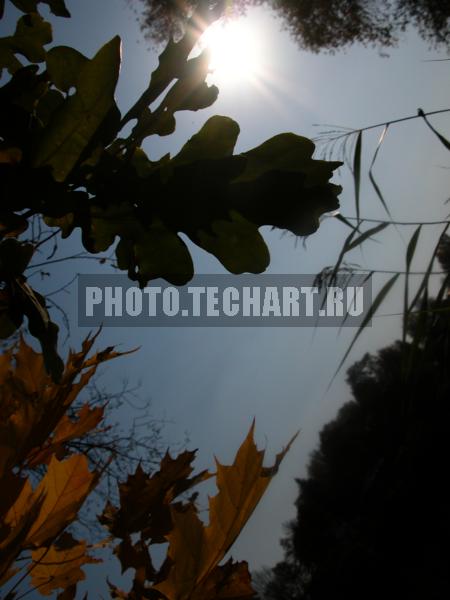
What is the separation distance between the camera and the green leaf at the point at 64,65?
339 millimetres

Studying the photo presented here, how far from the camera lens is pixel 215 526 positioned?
0.38m

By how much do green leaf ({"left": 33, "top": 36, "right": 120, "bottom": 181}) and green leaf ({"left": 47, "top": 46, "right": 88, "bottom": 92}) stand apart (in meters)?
0.05

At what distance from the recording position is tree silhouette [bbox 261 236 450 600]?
3.99 metres

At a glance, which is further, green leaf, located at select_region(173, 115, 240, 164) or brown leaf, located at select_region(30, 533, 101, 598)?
brown leaf, located at select_region(30, 533, 101, 598)

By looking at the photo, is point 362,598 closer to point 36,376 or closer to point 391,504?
point 391,504

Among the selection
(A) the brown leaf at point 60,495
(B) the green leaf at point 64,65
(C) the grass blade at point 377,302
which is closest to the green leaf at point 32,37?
(B) the green leaf at point 64,65

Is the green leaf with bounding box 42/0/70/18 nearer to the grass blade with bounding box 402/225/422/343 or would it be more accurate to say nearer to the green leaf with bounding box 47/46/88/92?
the green leaf with bounding box 47/46/88/92

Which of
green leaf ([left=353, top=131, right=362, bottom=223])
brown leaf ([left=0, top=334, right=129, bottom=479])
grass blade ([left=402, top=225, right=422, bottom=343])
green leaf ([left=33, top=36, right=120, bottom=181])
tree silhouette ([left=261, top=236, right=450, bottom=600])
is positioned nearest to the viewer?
green leaf ([left=33, top=36, right=120, bottom=181])

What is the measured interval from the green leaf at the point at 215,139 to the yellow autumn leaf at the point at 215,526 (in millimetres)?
237

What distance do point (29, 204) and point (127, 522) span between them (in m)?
0.39

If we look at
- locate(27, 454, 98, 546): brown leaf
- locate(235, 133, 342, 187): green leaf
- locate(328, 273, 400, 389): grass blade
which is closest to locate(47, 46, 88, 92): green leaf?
locate(235, 133, 342, 187): green leaf

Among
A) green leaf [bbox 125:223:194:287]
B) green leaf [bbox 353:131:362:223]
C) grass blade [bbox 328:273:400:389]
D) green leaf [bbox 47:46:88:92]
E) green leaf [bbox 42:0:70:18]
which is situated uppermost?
green leaf [bbox 353:131:362:223]

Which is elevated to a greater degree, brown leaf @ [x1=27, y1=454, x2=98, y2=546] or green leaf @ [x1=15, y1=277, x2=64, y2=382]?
green leaf @ [x1=15, y1=277, x2=64, y2=382]

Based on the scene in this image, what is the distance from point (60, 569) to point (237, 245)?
404mm
